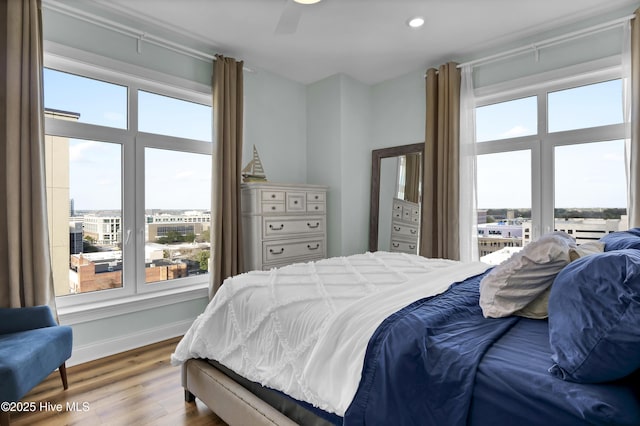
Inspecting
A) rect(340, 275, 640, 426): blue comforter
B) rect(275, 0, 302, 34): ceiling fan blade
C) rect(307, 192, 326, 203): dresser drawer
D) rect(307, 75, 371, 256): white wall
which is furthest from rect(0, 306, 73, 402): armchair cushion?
rect(307, 75, 371, 256): white wall

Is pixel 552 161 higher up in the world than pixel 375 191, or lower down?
higher up

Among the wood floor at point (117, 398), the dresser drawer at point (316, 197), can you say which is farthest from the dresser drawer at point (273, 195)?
the wood floor at point (117, 398)

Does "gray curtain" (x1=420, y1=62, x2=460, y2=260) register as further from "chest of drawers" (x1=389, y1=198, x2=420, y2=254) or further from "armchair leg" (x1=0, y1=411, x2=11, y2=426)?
"armchair leg" (x1=0, y1=411, x2=11, y2=426)

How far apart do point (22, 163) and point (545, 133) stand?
4.32 m

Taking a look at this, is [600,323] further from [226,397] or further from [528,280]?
[226,397]

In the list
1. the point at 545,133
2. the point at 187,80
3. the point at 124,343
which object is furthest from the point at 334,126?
the point at 124,343

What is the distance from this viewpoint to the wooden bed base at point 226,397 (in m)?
1.47

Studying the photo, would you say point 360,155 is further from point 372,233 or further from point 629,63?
point 629,63

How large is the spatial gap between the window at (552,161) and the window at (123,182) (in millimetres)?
3041

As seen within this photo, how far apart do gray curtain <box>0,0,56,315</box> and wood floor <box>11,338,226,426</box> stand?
59cm

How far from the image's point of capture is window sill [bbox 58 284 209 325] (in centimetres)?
267

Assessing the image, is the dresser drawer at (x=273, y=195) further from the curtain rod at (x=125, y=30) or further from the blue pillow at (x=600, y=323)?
the blue pillow at (x=600, y=323)

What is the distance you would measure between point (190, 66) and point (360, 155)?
2.19 meters

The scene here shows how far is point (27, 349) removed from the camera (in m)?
1.83
